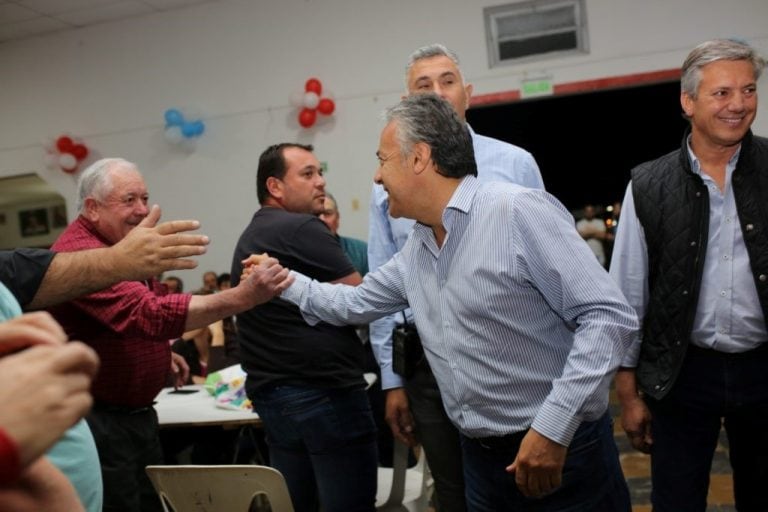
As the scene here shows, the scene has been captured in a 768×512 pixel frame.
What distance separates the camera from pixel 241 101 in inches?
276

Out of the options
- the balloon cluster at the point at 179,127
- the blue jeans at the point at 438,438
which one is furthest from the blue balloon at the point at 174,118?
the blue jeans at the point at 438,438

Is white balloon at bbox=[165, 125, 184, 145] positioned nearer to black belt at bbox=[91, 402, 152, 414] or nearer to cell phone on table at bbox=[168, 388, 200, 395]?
cell phone on table at bbox=[168, 388, 200, 395]

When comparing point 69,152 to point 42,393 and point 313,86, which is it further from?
point 42,393

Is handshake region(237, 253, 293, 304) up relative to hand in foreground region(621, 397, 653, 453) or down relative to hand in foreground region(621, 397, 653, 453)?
up

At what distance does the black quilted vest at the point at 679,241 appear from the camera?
1868 millimetres

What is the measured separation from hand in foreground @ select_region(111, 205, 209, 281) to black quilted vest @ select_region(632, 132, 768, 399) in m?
1.29

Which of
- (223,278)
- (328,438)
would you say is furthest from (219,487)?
(223,278)

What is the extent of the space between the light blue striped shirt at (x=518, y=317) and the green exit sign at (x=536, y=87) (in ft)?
16.3

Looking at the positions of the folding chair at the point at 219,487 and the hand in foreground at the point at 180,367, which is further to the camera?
the hand in foreground at the point at 180,367

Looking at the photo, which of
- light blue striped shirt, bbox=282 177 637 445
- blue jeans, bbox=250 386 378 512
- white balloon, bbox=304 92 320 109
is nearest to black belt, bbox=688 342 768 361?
light blue striped shirt, bbox=282 177 637 445

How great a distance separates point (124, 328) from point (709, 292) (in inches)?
65.3

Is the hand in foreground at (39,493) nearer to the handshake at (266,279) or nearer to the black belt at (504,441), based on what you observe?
the black belt at (504,441)

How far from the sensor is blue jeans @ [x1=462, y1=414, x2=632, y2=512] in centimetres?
156

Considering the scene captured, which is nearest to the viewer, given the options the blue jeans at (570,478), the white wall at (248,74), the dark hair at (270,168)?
the blue jeans at (570,478)
